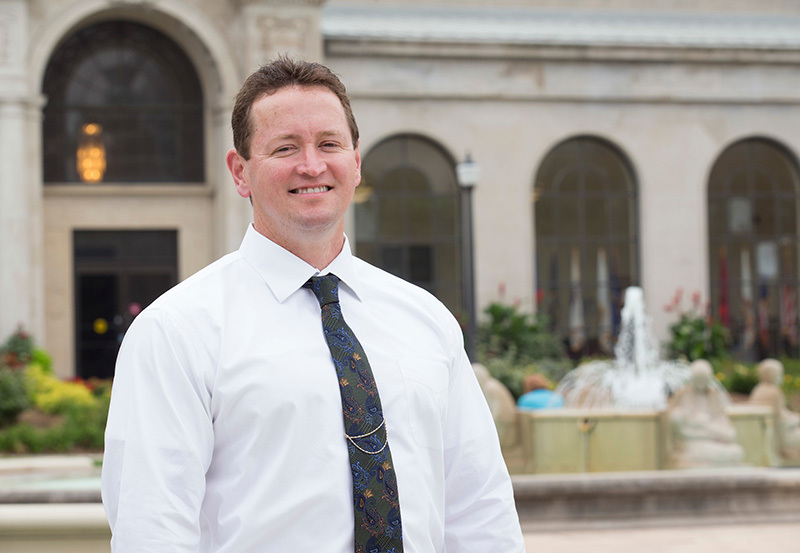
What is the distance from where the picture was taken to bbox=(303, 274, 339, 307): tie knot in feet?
9.00

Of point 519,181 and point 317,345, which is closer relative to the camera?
point 317,345

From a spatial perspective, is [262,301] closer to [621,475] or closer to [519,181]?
[621,475]

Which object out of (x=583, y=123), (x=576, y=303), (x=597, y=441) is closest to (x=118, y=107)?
(x=583, y=123)

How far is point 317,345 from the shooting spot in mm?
2645

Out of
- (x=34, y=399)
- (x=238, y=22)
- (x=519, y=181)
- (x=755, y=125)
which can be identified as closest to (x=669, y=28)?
(x=755, y=125)

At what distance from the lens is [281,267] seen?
9.02ft

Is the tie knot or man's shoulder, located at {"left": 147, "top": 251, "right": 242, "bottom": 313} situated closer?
man's shoulder, located at {"left": 147, "top": 251, "right": 242, "bottom": 313}

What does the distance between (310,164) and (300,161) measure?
3 centimetres

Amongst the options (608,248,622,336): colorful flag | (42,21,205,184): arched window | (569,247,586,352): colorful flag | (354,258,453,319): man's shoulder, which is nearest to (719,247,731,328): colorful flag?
(608,248,622,336): colorful flag

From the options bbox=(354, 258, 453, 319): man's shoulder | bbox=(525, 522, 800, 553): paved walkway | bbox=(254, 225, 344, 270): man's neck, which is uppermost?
bbox=(254, 225, 344, 270): man's neck

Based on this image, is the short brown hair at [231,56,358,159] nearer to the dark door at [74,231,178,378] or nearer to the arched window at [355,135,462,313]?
the dark door at [74,231,178,378]

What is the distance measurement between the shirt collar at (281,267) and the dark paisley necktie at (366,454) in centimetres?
15

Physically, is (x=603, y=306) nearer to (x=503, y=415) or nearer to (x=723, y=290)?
(x=723, y=290)

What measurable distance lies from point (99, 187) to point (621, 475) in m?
15.9
